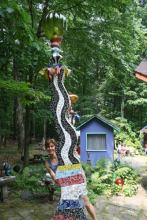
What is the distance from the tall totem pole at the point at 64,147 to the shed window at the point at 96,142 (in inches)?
234

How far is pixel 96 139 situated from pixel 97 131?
32 cm

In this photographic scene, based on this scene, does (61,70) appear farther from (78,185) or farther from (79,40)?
(79,40)

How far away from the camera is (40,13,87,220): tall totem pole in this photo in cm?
255

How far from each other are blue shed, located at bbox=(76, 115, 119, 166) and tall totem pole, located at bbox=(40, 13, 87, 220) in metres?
5.78

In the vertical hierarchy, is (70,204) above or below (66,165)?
below

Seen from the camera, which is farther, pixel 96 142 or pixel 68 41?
pixel 96 142

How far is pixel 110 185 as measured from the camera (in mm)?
6992

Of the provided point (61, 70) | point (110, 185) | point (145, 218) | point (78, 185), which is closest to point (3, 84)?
point (61, 70)

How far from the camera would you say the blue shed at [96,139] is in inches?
330

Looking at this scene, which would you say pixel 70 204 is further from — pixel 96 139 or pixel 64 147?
pixel 96 139

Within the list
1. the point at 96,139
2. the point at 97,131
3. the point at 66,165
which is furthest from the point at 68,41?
the point at 66,165

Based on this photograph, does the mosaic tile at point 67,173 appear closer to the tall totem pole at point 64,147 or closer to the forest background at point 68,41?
the tall totem pole at point 64,147

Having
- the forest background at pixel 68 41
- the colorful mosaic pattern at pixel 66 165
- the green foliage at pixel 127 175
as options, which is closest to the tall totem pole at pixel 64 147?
the colorful mosaic pattern at pixel 66 165

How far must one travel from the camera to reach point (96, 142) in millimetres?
8508
